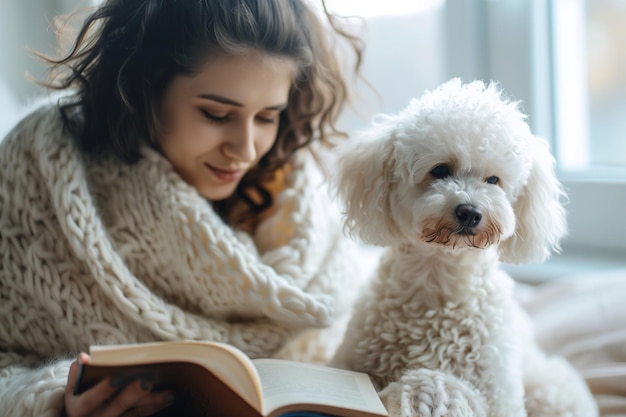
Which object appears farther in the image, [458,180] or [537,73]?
[537,73]

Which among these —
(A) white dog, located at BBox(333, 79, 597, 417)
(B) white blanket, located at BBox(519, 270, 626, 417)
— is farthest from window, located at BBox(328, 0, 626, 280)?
(A) white dog, located at BBox(333, 79, 597, 417)

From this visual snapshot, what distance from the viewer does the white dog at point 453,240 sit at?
3.00 feet

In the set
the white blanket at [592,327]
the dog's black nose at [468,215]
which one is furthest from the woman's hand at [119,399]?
the white blanket at [592,327]

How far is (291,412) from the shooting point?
0.81 meters

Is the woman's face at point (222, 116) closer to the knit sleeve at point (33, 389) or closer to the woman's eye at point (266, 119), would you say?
the woman's eye at point (266, 119)

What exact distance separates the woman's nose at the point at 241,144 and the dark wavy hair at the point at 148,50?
0.44ft

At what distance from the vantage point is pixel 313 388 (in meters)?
0.86

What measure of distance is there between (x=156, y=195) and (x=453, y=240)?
54 centimetres

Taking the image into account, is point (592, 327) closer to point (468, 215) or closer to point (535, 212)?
point (535, 212)

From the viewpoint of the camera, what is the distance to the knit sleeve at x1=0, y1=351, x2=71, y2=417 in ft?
3.01

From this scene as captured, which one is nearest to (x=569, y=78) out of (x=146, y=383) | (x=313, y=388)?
(x=313, y=388)

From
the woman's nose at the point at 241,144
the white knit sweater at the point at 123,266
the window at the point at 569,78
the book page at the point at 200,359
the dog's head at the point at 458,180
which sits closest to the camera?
the book page at the point at 200,359

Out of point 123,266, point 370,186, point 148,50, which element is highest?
point 148,50

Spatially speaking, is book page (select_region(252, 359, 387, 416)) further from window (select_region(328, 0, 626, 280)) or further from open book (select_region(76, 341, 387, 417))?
window (select_region(328, 0, 626, 280))
